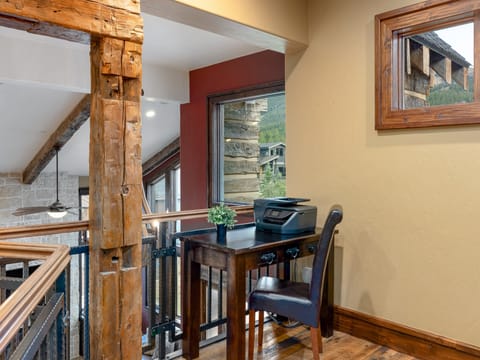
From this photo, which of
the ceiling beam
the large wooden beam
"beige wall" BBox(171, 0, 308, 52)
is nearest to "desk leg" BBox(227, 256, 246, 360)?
the large wooden beam

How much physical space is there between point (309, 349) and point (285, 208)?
962mm

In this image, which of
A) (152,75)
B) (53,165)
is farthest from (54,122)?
(152,75)

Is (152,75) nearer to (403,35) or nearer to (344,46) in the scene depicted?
(344,46)

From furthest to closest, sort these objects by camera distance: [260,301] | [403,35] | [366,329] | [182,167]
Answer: [182,167]
[366,329]
[403,35]
[260,301]

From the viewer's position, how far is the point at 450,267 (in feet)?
7.71

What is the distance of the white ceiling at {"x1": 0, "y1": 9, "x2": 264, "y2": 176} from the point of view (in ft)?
12.2

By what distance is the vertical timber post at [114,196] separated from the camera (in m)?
1.89

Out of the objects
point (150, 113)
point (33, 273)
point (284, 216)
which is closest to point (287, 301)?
point (284, 216)

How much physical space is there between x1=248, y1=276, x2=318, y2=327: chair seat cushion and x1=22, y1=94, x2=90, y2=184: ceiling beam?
345 cm

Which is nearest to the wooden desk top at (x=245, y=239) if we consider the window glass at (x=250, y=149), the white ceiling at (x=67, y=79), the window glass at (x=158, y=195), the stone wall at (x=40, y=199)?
the window glass at (x=250, y=149)

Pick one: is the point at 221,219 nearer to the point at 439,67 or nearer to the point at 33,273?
the point at 33,273

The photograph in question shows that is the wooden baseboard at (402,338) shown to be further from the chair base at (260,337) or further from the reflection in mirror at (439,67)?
the reflection in mirror at (439,67)

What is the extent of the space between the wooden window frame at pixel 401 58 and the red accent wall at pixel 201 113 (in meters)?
1.66

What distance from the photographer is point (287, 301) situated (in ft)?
7.33
